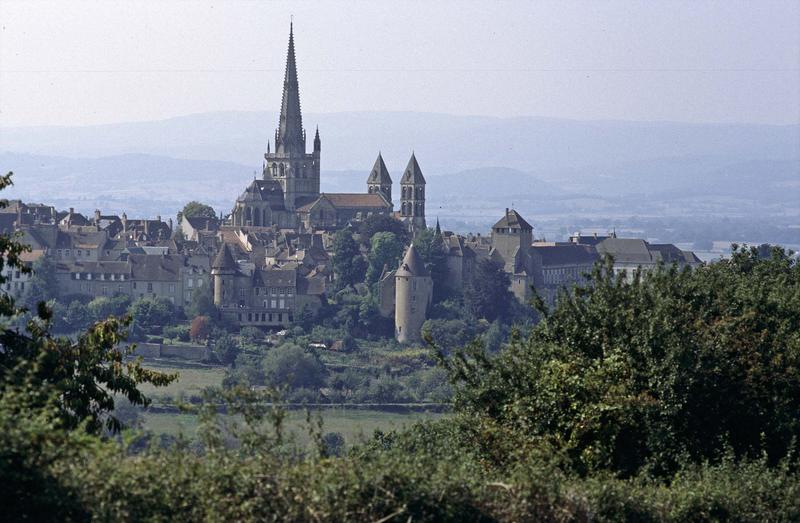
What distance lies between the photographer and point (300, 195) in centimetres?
12312

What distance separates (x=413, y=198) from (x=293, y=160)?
10.7 meters

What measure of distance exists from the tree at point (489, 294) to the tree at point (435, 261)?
1552mm

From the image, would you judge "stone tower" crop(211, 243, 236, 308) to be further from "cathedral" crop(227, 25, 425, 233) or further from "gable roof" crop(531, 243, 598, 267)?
"cathedral" crop(227, 25, 425, 233)

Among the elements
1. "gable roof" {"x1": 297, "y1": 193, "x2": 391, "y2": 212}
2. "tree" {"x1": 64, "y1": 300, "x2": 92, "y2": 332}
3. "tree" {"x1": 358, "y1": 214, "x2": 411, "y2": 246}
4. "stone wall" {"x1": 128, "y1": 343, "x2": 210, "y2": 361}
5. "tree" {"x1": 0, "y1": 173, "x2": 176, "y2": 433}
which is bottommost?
"stone wall" {"x1": 128, "y1": 343, "x2": 210, "y2": 361}

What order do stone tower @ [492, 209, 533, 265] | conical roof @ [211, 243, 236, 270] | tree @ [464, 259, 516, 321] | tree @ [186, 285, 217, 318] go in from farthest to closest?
stone tower @ [492, 209, 533, 265], tree @ [464, 259, 516, 321], conical roof @ [211, 243, 236, 270], tree @ [186, 285, 217, 318]

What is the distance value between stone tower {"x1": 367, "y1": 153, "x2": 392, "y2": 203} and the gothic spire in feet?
20.9

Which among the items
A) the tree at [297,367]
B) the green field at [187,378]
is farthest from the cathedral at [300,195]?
the green field at [187,378]

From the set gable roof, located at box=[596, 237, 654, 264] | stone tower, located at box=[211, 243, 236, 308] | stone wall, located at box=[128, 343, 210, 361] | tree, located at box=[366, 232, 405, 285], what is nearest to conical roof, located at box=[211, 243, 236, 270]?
stone tower, located at box=[211, 243, 236, 308]

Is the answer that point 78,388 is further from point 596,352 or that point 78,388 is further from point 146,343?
point 146,343

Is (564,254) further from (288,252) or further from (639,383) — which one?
(639,383)

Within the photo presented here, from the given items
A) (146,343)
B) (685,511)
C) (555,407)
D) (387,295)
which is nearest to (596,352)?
(555,407)

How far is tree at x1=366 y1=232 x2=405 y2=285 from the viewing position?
98125 mm

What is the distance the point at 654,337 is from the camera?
698 inches

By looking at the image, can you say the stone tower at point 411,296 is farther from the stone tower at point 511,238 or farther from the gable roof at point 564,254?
the gable roof at point 564,254
